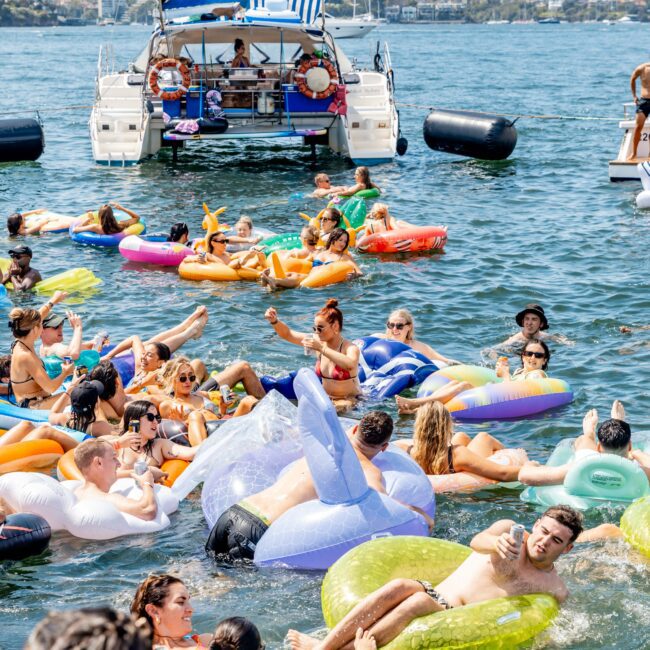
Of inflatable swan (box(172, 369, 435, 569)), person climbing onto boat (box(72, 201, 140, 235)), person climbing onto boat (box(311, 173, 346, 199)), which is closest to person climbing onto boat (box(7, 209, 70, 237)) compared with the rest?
person climbing onto boat (box(72, 201, 140, 235))

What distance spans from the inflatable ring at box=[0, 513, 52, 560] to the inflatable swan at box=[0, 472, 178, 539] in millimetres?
163

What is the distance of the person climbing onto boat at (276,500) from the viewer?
6.91 m

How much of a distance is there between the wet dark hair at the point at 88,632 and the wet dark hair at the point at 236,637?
272 cm

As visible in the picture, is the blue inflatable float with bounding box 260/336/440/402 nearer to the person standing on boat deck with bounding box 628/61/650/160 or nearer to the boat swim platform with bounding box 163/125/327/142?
the person standing on boat deck with bounding box 628/61/650/160

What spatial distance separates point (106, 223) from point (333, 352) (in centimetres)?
742

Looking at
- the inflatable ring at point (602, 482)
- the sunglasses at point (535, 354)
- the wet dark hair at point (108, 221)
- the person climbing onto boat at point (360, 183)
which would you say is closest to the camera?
the inflatable ring at point (602, 482)

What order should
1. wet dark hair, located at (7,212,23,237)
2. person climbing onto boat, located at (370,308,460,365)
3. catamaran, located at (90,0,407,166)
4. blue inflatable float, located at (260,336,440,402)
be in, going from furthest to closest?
catamaran, located at (90,0,407,166) < wet dark hair, located at (7,212,23,237) < person climbing onto boat, located at (370,308,460,365) < blue inflatable float, located at (260,336,440,402)

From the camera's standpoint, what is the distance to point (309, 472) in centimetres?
702

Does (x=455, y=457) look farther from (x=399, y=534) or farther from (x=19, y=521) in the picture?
(x=19, y=521)

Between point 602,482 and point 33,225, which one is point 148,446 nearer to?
point 602,482

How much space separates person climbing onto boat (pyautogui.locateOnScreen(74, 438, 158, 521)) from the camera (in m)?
7.38

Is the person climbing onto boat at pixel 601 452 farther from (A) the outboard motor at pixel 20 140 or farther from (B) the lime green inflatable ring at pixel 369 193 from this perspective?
(A) the outboard motor at pixel 20 140

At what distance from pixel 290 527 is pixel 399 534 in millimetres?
698

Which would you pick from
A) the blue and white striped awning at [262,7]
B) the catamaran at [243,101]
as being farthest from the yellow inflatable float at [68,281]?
the blue and white striped awning at [262,7]
